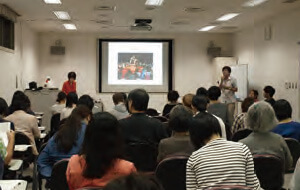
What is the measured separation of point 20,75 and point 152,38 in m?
4.71

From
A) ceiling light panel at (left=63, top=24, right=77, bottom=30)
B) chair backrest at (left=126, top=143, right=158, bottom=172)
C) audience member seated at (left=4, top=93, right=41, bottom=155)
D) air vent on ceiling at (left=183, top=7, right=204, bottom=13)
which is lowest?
chair backrest at (left=126, top=143, right=158, bottom=172)

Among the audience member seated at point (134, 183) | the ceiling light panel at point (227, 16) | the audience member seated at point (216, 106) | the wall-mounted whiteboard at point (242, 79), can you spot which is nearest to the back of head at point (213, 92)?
the audience member seated at point (216, 106)

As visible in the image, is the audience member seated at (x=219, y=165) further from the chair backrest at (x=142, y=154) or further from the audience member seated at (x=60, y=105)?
the audience member seated at (x=60, y=105)

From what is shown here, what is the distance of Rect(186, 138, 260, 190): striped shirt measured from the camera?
223cm

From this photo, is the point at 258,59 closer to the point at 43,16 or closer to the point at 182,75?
the point at 182,75

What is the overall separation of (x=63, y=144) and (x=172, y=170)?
993 millimetres

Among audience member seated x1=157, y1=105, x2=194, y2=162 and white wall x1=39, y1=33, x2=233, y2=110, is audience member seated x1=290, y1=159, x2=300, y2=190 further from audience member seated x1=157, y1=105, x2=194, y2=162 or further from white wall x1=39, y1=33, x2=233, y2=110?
white wall x1=39, y1=33, x2=233, y2=110

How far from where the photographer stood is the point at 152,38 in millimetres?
13141

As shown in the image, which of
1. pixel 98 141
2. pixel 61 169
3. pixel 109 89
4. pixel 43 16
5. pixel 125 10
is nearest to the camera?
pixel 98 141

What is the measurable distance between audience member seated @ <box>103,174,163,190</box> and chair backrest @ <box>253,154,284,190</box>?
2130mm

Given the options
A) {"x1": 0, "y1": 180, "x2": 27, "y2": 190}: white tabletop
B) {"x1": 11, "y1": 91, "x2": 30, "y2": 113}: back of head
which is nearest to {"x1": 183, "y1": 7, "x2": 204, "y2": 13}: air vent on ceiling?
{"x1": 11, "y1": 91, "x2": 30, "y2": 113}: back of head

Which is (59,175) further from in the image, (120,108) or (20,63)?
(20,63)

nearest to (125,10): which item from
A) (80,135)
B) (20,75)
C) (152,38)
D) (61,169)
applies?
(20,75)

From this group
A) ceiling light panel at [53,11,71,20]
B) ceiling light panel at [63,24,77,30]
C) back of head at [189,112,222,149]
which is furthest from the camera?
ceiling light panel at [63,24,77,30]
